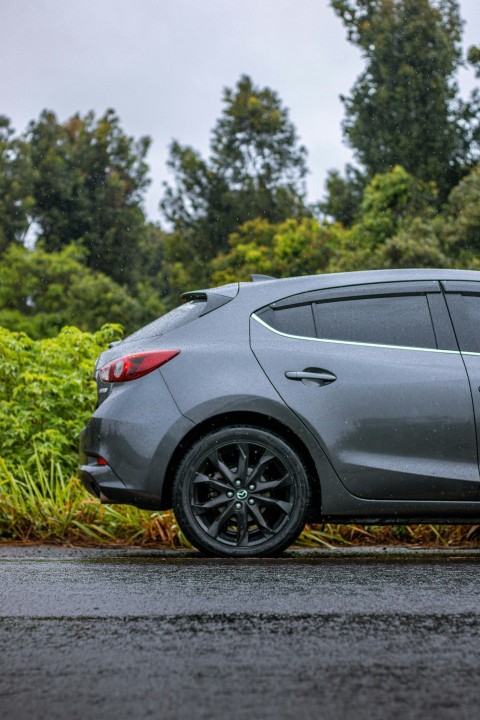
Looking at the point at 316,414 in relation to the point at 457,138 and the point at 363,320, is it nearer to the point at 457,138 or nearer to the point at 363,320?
the point at 363,320

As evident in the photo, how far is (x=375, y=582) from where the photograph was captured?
5.24m

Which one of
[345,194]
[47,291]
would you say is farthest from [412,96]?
[47,291]

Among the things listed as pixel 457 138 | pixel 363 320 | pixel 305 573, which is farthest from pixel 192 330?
pixel 457 138

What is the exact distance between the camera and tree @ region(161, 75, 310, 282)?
58.0 metres

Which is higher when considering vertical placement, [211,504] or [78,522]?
[211,504]

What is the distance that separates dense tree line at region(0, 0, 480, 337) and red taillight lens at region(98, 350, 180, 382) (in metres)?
31.2

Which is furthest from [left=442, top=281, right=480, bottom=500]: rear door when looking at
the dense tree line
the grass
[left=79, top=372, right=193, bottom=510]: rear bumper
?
the dense tree line

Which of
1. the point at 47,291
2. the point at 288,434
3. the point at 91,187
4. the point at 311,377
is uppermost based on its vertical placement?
the point at 91,187

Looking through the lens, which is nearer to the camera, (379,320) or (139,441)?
(139,441)

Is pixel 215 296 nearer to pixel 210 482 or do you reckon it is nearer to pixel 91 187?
pixel 210 482

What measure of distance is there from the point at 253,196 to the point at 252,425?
52.5 meters

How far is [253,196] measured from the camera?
58.2 metres

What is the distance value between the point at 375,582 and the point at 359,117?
4878 cm

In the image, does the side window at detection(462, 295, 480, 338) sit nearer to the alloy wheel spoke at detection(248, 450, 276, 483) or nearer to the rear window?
the alloy wheel spoke at detection(248, 450, 276, 483)
